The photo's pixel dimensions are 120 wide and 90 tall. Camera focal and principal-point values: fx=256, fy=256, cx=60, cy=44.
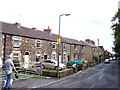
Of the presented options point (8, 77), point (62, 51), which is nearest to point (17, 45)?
point (62, 51)

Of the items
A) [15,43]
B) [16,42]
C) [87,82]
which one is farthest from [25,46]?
[87,82]

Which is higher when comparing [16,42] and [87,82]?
[16,42]

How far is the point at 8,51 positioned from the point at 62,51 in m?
20.3

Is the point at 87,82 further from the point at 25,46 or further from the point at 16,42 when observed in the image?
the point at 25,46

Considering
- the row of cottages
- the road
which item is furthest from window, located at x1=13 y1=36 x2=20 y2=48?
the road

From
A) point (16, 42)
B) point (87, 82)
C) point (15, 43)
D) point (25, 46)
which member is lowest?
point (87, 82)

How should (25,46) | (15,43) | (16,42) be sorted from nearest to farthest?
(15,43) → (16,42) → (25,46)

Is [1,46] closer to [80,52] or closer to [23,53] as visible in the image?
[23,53]

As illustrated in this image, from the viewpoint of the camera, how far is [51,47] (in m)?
48.6

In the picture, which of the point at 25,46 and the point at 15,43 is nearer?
the point at 15,43

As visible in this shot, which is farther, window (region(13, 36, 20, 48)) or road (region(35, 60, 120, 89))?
window (region(13, 36, 20, 48))

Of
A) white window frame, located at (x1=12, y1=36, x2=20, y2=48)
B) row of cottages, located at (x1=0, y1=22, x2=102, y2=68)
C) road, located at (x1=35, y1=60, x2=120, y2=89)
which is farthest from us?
white window frame, located at (x1=12, y1=36, x2=20, y2=48)

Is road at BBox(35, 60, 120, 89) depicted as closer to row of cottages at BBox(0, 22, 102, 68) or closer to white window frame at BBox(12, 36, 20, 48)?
row of cottages at BBox(0, 22, 102, 68)

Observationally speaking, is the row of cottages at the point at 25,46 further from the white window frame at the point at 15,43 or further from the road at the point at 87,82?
the road at the point at 87,82
